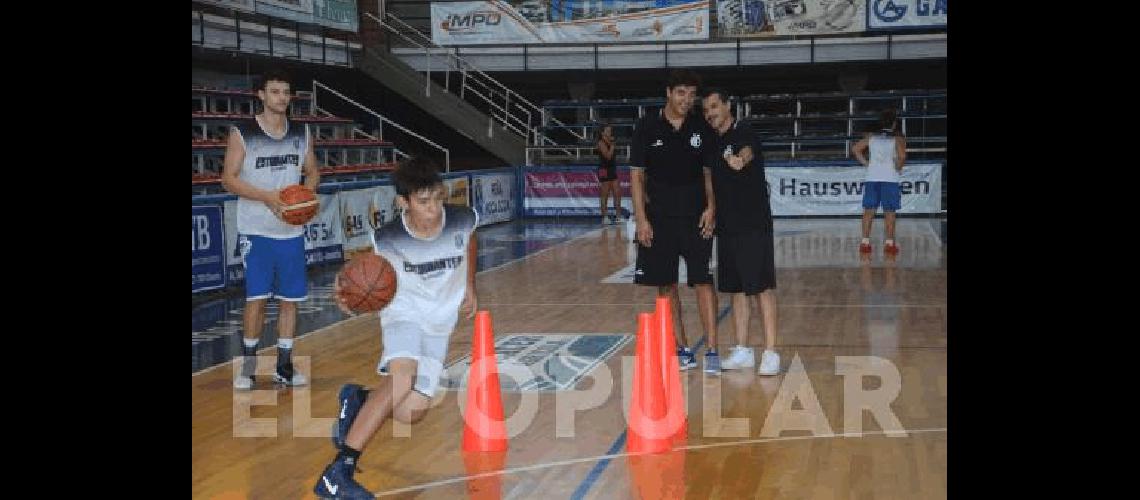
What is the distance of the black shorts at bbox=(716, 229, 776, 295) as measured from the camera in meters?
9.87

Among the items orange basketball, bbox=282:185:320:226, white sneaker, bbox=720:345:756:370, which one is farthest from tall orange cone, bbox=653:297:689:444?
orange basketball, bbox=282:185:320:226

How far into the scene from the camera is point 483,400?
8.04 meters

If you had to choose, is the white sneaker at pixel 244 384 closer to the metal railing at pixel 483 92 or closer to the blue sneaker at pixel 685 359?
the blue sneaker at pixel 685 359

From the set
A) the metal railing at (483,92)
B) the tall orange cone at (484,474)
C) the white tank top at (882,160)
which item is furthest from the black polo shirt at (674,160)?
the metal railing at (483,92)

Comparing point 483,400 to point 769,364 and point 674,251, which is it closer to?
point 674,251

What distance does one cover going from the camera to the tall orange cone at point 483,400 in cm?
795

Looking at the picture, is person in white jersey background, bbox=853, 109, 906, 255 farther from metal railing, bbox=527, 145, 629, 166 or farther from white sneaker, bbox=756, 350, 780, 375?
metal railing, bbox=527, 145, 629, 166

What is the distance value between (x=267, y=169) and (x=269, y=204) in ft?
1.07

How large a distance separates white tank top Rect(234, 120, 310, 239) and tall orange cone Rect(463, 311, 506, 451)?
2126 mm

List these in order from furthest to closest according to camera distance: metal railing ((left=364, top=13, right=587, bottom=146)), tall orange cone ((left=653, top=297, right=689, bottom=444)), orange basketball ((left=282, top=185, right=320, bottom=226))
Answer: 1. metal railing ((left=364, top=13, right=587, bottom=146))
2. orange basketball ((left=282, top=185, right=320, bottom=226))
3. tall orange cone ((left=653, top=297, right=689, bottom=444))

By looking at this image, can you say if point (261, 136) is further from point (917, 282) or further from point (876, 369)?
point (917, 282)
